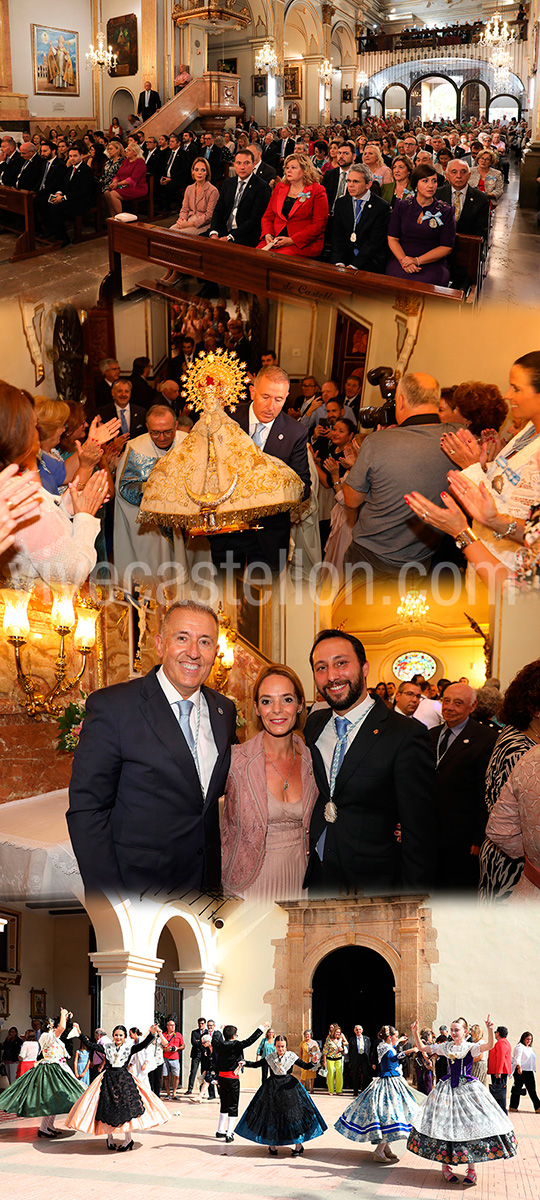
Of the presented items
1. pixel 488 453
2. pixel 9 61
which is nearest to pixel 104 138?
pixel 9 61

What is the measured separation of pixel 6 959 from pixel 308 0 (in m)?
5.21

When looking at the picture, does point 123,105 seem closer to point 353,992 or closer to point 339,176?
point 339,176

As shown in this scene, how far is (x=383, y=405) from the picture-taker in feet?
12.1

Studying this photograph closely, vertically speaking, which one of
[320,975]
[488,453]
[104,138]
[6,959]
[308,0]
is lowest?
[6,959]

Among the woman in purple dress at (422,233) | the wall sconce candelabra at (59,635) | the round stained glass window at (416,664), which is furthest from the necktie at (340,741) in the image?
the woman in purple dress at (422,233)

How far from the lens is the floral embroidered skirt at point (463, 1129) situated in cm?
445

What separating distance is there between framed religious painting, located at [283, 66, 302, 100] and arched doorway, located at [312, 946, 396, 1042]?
2969mm

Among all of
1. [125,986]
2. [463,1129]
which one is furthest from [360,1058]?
[125,986]

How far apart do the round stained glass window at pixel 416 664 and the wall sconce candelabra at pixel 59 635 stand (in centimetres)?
97

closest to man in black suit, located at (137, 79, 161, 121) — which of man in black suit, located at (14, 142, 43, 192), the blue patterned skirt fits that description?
man in black suit, located at (14, 142, 43, 192)

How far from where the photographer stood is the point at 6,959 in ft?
22.7

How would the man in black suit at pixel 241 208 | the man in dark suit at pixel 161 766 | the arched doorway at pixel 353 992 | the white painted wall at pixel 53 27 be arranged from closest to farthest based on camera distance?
the man in dark suit at pixel 161 766, the man in black suit at pixel 241 208, the white painted wall at pixel 53 27, the arched doorway at pixel 353 992

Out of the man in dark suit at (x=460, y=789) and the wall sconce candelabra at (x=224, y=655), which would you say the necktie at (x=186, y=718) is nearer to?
the wall sconce candelabra at (x=224, y=655)

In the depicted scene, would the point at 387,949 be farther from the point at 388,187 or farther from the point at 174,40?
the point at 174,40
